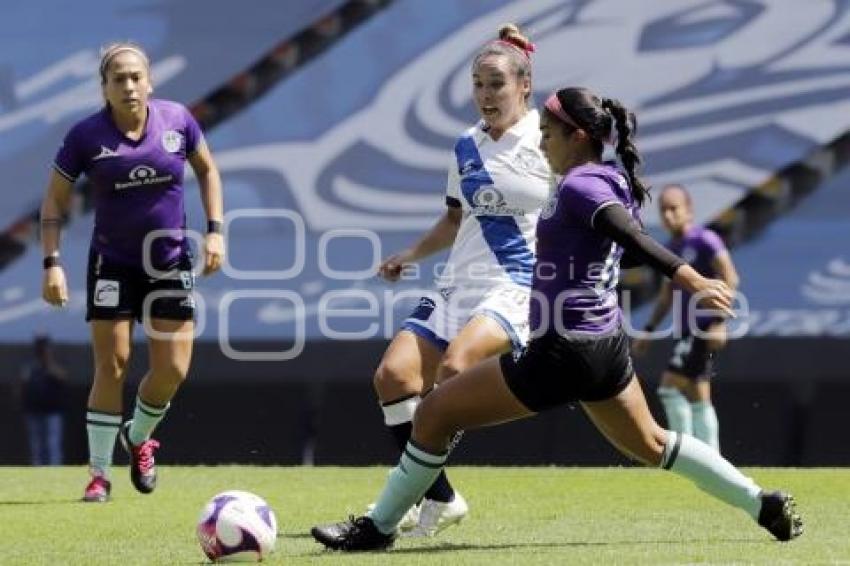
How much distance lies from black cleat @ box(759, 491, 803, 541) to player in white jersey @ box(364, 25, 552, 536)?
1436mm

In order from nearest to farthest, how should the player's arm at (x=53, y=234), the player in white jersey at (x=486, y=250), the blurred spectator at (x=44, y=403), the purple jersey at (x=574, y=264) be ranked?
the purple jersey at (x=574, y=264)
the player in white jersey at (x=486, y=250)
the player's arm at (x=53, y=234)
the blurred spectator at (x=44, y=403)

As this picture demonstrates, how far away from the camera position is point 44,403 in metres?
16.9

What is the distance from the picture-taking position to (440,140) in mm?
17109

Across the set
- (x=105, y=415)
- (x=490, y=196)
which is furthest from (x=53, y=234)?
(x=490, y=196)

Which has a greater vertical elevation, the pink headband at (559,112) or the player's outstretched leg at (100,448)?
the pink headband at (559,112)

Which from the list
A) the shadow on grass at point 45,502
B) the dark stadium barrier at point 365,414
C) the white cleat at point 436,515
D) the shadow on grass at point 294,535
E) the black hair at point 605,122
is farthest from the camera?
the dark stadium barrier at point 365,414

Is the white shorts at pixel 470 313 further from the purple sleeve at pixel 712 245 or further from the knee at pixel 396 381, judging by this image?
the purple sleeve at pixel 712 245

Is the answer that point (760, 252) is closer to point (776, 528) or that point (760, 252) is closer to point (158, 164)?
point (158, 164)

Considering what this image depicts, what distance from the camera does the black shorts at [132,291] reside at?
10.1 metres

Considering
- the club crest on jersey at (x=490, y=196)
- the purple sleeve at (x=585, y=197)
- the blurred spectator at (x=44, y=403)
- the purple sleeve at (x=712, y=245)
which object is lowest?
the blurred spectator at (x=44, y=403)

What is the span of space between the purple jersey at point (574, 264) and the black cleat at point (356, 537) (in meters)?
1.01

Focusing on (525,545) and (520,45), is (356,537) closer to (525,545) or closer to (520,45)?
(525,545)

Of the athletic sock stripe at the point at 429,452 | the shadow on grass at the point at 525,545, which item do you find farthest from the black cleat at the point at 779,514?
the athletic sock stripe at the point at 429,452

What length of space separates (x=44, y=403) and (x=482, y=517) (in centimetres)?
828
